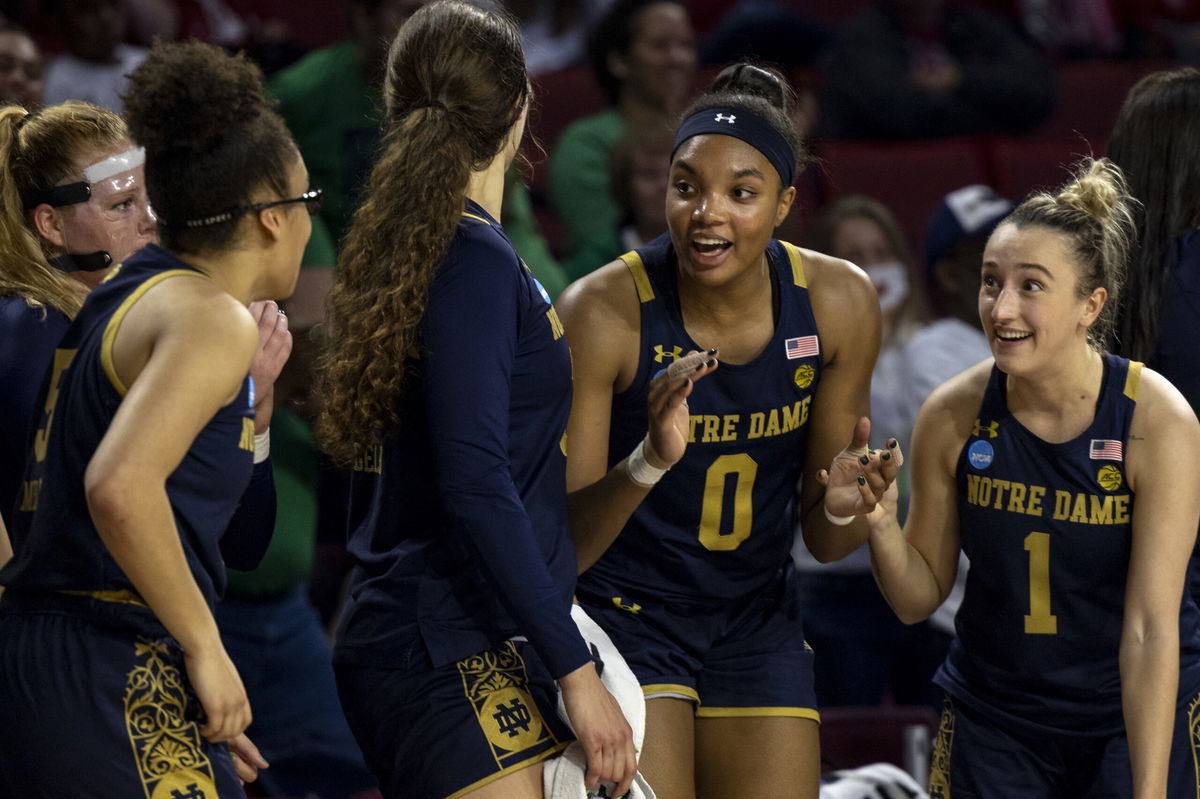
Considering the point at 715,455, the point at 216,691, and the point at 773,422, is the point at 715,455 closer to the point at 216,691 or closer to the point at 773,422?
the point at 773,422

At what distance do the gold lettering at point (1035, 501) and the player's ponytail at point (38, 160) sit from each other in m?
1.74

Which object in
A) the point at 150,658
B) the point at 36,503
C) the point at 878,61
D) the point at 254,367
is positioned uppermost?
the point at 878,61

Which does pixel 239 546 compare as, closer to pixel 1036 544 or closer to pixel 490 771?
pixel 490 771

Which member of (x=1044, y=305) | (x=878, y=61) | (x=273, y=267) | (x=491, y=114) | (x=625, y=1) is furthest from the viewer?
(x=878, y=61)

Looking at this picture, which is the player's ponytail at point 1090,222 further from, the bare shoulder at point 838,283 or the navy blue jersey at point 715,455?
the navy blue jersey at point 715,455

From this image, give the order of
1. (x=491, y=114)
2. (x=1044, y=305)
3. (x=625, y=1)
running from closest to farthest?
(x=491, y=114) → (x=1044, y=305) → (x=625, y=1)

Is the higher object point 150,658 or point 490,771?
point 150,658

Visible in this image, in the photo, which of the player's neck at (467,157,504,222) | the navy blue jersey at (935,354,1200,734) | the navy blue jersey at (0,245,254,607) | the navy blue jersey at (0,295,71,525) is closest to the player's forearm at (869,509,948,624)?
the navy blue jersey at (935,354,1200,734)

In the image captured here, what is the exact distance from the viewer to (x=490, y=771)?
2.32 meters

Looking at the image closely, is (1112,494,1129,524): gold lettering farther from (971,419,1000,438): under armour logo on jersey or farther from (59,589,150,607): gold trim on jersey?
(59,589,150,607): gold trim on jersey

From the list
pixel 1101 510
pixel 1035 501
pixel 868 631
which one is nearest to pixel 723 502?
pixel 1035 501

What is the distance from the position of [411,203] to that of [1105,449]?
1.33 m

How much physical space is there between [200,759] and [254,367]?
0.76 m

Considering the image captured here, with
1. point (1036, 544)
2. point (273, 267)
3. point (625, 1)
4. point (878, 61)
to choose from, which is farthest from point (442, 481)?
point (878, 61)
